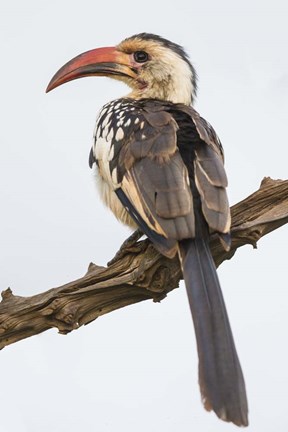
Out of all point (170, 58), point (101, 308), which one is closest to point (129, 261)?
point (101, 308)

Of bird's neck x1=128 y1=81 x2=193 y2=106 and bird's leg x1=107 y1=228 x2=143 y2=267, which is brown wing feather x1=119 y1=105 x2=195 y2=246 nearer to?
bird's leg x1=107 y1=228 x2=143 y2=267

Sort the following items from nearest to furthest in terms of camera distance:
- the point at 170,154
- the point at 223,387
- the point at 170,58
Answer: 1. the point at 223,387
2. the point at 170,154
3. the point at 170,58

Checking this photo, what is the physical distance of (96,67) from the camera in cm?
577

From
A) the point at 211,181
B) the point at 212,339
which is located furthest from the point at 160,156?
the point at 212,339

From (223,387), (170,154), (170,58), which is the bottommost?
(223,387)

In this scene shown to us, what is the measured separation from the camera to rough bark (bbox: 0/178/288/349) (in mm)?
4465

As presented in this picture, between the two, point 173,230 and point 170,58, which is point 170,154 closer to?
point 173,230

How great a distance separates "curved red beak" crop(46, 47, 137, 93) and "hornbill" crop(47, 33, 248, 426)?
0.85ft

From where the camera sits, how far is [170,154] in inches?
176

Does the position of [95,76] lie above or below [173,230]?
above

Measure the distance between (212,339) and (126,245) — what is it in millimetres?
987

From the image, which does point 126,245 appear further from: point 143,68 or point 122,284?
point 143,68

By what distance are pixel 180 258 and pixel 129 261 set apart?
41cm

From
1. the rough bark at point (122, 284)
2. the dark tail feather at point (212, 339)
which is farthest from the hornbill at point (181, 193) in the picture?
the rough bark at point (122, 284)
